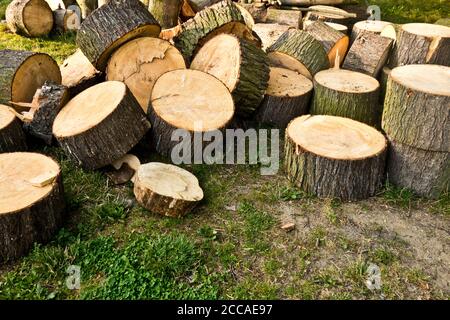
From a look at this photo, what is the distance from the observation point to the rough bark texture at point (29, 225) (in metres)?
3.25

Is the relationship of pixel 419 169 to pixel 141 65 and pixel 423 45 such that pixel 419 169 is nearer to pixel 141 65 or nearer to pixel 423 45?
pixel 423 45

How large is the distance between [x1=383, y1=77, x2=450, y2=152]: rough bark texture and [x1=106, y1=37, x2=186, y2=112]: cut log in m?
2.35

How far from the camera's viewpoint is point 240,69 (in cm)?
478

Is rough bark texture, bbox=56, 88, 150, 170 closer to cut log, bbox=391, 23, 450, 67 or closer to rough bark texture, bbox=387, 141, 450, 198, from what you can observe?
rough bark texture, bbox=387, 141, 450, 198

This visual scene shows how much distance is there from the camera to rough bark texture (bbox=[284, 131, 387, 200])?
153 inches

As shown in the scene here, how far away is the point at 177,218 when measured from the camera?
152 inches

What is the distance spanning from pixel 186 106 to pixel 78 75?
1.75 meters

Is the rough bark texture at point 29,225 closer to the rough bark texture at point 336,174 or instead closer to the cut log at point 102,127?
the cut log at point 102,127

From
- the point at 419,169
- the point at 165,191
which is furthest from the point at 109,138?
the point at 419,169

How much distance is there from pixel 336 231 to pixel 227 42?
2485mm

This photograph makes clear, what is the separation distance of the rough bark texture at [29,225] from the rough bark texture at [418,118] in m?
2.95

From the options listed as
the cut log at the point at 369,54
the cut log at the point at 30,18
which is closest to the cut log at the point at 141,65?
the cut log at the point at 369,54
